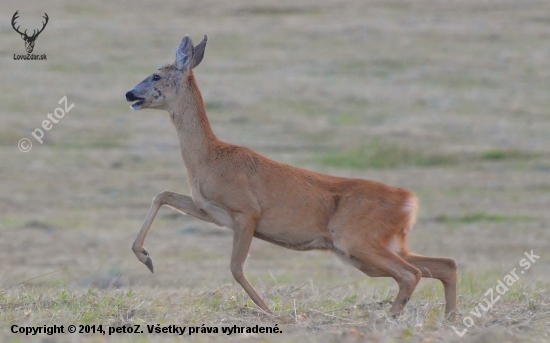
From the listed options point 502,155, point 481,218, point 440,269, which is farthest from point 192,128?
point 502,155

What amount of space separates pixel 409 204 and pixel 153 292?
2.38 metres

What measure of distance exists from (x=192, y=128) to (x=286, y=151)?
14.9 meters

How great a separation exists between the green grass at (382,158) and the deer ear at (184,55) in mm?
13135

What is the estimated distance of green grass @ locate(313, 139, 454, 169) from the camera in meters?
22.4

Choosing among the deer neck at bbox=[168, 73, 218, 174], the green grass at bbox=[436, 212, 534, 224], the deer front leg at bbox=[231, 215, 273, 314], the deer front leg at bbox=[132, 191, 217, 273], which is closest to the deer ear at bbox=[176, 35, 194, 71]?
the deer neck at bbox=[168, 73, 218, 174]

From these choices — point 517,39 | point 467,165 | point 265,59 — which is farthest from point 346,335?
point 517,39

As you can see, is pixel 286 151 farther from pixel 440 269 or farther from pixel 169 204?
pixel 440 269

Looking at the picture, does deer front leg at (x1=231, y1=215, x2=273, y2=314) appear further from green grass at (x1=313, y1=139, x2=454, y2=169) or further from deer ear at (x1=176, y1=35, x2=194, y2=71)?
green grass at (x1=313, y1=139, x2=454, y2=169)

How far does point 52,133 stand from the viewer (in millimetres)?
25016

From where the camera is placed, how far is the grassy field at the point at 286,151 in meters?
7.77

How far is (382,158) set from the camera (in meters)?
22.9

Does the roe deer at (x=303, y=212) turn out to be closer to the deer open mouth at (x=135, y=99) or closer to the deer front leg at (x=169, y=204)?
the deer front leg at (x=169, y=204)

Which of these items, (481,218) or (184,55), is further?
(481,218)

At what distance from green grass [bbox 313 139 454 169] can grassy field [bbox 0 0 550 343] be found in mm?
72
